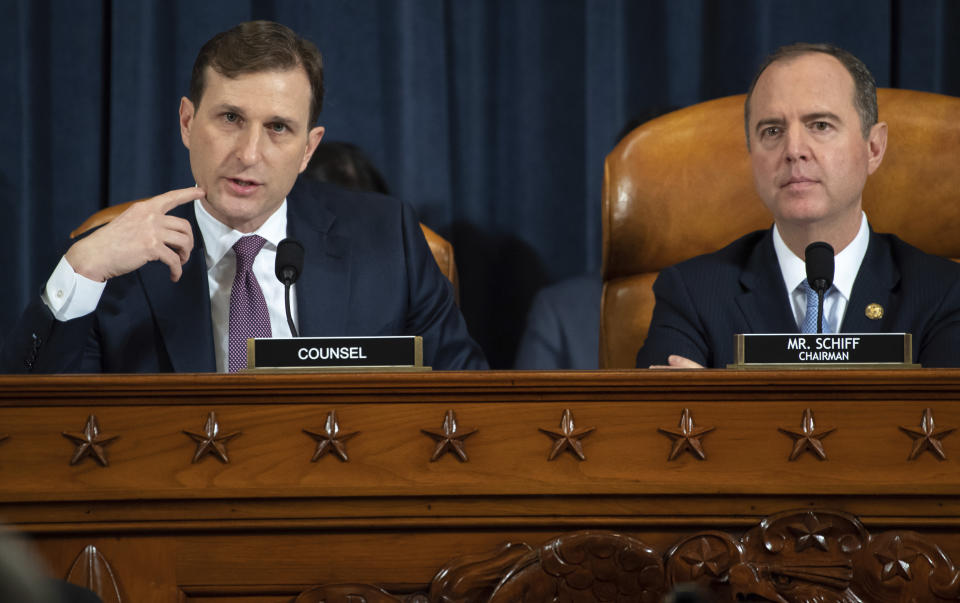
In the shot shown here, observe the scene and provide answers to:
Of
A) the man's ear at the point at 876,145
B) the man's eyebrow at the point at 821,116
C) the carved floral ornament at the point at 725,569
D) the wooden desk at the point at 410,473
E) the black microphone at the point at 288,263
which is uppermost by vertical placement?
the man's eyebrow at the point at 821,116

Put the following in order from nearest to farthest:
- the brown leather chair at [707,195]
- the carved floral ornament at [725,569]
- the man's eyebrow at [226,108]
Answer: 1. the carved floral ornament at [725,569]
2. the man's eyebrow at [226,108]
3. the brown leather chair at [707,195]

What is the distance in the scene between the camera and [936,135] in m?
2.20

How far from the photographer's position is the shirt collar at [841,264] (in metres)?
1.85

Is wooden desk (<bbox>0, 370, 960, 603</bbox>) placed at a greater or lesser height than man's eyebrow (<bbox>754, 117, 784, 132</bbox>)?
lesser

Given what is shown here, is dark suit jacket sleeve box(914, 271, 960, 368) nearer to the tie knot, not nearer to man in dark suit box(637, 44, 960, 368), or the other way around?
man in dark suit box(637, 44, 960, 368)

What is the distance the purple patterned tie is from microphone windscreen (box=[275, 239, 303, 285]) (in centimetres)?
27

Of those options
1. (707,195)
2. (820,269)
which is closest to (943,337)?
(820,269)

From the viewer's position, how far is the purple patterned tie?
69.6 inches

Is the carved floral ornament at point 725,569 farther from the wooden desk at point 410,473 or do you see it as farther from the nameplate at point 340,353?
the nameplate at point 340,353

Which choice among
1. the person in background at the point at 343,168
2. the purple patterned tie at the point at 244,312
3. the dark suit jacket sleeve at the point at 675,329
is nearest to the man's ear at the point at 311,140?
the purple patterned tie at the point at 244,312

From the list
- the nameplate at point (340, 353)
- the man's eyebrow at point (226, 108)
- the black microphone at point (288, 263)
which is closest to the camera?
the nameplate at point (340, 353)

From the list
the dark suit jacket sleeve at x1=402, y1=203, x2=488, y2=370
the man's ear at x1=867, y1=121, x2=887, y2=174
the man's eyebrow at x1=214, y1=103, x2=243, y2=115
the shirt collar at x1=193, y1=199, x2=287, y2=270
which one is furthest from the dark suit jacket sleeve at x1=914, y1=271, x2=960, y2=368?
the man's eyebrow at x1=214, y1=103, x2=243, y2=115

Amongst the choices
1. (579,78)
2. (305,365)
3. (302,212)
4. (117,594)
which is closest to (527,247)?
(579,78)

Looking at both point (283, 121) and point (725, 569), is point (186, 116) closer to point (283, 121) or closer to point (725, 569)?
point (283, 121)
